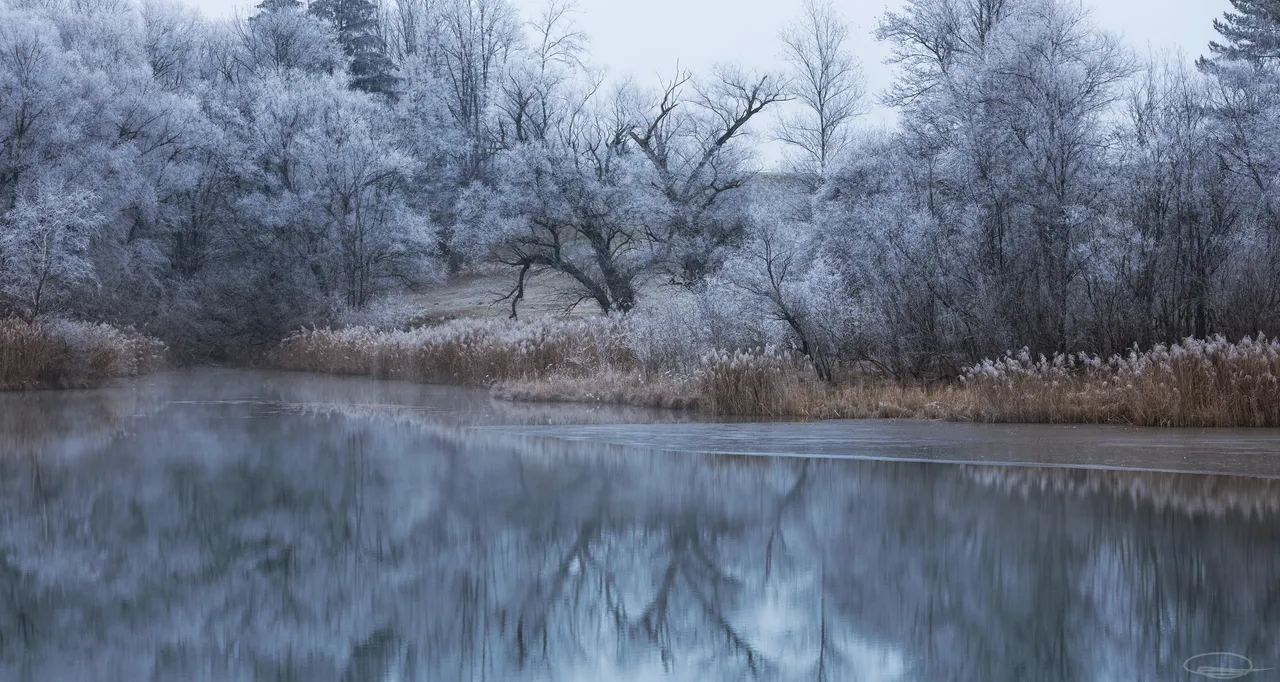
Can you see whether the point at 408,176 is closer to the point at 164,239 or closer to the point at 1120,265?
the point at 164,239

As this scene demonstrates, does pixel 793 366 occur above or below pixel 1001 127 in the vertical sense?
below

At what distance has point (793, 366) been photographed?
19.7 meters

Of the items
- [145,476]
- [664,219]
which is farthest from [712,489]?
[664,219]

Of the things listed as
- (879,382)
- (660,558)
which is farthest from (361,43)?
(660,558)

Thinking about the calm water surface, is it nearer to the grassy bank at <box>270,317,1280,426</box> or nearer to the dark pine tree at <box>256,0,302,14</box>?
the grassy bank at <box>270,317,1280,426</box>

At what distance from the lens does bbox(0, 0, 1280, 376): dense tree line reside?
18.9 metres

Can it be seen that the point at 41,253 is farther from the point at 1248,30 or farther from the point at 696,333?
the point at 1248,30

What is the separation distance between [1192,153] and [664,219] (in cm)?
2126

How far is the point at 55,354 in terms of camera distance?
2780 cm

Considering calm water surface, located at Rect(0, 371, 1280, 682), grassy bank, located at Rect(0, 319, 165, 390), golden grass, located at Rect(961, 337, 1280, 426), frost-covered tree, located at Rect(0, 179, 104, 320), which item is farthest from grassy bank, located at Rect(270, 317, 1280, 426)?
frost-covered tree, located at Rect(0, 179, 104, 320)

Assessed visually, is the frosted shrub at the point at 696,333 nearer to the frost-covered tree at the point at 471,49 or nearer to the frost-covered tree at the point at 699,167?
the frost-covered tree at the point at 699,167

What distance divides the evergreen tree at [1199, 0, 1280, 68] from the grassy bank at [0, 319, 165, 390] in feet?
127

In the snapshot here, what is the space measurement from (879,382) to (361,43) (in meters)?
49.3

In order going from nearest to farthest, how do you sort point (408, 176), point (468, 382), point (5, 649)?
1. point (5, 649)
2. point (468, 382)
3. point (408, 176)
